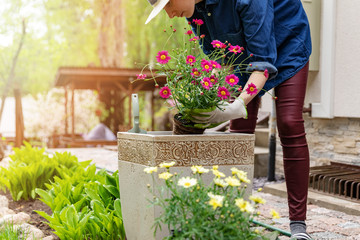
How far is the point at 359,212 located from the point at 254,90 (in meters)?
1.73

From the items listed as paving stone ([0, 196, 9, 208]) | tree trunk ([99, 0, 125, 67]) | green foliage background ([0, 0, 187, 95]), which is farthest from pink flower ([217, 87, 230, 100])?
tree trunk ([99, 0, 125, 67])

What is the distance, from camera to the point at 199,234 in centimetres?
137

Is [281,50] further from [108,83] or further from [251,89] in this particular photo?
[108,83]

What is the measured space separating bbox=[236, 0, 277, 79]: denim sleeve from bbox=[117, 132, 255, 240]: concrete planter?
0.38 metres

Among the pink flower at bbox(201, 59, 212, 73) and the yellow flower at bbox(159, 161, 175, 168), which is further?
the pink flower at bbox(201, 59, 212, 73)

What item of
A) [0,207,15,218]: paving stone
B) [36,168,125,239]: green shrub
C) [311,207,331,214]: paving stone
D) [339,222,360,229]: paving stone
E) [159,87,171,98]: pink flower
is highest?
[159,87,171,98]: pink flower

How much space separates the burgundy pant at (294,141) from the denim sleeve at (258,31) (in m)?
0.23

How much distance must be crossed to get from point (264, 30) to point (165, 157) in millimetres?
802

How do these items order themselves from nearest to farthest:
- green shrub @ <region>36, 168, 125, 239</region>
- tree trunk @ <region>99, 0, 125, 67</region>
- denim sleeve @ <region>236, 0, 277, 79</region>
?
denim sleeve @ <region>236, 0, 277, 79</region> → green shrub @ <region>36, 168, 125, 239</region> → tree trunk @ <region>99, 0, 125, 67</region>

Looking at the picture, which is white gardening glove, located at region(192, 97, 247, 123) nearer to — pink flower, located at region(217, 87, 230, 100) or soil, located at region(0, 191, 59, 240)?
pink flower, located at region(217, 87, 230, 100)

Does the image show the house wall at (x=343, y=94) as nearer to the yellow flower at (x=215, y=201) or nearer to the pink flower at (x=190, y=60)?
the pink flower at (x=190, y=60)

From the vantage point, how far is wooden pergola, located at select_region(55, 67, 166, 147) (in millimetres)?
10680

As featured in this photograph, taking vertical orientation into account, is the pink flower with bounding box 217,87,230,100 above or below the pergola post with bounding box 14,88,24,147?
above

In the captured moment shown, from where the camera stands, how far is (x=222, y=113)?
5.83ft
